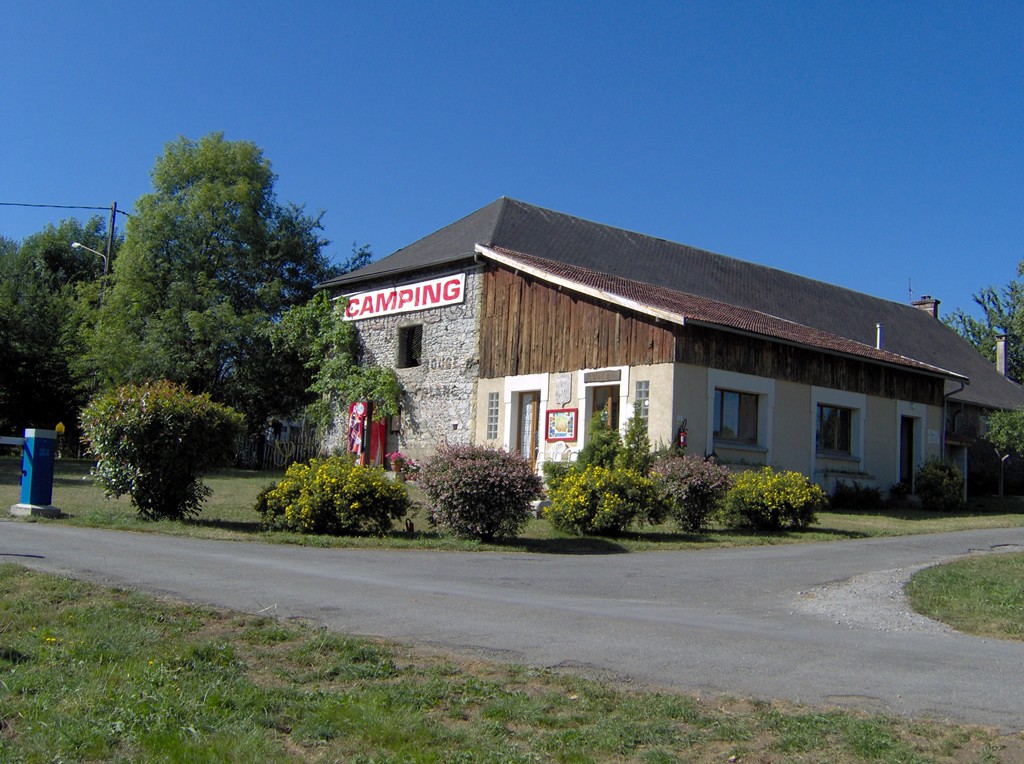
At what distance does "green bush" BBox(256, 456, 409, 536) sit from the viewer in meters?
13.7

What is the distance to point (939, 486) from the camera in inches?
966

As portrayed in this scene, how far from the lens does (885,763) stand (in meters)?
4.47

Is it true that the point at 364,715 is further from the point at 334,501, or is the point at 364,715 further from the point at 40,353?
the point at 40,353

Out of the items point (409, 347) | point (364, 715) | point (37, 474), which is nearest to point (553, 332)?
point (409, 347)

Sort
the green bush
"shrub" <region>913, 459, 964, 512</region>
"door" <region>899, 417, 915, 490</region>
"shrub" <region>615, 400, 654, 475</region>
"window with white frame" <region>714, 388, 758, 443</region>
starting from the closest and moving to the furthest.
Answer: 1. the green bush
2. "shrub" <region>615, 400, 654, 475</region>
3. "window with white frame" <region>714, 388, 758, 443</region>
4. "shrub" <region>913, 459, 964, 512</region>
5. "door" <region>899, 417, 915, 490</region>

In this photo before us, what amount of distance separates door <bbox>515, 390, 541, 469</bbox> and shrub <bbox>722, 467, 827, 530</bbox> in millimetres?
7275

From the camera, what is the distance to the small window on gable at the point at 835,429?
24.0 m

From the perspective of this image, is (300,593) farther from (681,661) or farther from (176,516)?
(176,516)

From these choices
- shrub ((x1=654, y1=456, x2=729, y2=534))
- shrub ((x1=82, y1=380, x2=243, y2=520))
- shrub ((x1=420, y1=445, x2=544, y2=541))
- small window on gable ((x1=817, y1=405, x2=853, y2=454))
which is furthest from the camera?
small window on gable ((x1=817, y1=405, x2=853, y2=454))

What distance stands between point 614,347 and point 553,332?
2.02 metres

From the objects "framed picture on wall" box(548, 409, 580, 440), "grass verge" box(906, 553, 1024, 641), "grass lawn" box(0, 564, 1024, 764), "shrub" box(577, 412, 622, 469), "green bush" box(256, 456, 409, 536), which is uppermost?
"framed picture on wall" box(548, 409, 580, 440)

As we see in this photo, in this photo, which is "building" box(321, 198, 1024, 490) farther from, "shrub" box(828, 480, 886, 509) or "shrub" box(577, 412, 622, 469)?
"shrub" box(577, 412, 622, 469)

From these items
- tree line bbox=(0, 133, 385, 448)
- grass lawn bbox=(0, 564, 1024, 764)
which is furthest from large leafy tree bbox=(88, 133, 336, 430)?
grass lawn bbox=(0, 564, 1024, 764)

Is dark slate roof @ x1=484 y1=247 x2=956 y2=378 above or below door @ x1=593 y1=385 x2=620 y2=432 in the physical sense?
above
